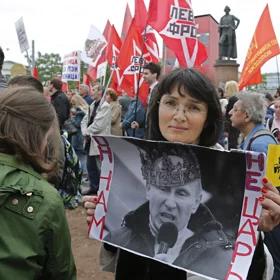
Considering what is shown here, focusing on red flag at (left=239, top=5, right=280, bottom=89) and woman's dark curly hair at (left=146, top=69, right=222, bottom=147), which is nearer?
woman's dark curly hair at (left=146, top=69, right=222, bottom=147)

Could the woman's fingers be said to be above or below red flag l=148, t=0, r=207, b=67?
below

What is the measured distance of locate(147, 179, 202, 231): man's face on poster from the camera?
1396 mm

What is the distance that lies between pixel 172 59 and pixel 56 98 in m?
4.69

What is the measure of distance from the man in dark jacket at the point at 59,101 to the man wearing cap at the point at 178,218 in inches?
200

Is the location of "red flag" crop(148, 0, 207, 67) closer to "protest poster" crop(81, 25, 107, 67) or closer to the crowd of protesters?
the crowd of protesters

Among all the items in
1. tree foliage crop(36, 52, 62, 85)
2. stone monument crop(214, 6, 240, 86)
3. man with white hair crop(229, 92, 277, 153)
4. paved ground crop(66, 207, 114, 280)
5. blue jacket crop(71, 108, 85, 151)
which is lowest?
paved ground crop(66, 207, 114, 280)

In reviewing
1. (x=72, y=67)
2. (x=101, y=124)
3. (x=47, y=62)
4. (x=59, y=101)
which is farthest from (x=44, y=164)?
(x=47, y=62)

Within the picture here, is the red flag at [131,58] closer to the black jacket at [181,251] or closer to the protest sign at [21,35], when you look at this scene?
the protest sign at [21,35]

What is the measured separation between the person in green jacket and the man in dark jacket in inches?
198

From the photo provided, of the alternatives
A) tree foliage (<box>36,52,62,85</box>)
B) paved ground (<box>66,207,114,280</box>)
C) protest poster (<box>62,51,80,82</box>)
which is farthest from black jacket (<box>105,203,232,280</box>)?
tree foliage (<box>36,52,62,85</box>)

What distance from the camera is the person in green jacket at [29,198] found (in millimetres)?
1268

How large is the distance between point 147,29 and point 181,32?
5.05 ft

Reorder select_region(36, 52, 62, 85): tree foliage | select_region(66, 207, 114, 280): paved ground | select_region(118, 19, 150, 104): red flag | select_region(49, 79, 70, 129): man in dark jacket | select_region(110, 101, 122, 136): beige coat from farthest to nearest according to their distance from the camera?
1. select_region(36, 52, 62, 85): tree foliage
2. select_region(118, 19, 150, 104): red flag
3. select_region(110, 101, 122, 136): beige coat
4. select_region(49, 79, 70, 129): man in dark jacket
5. select_region(66, 207, 114, 280): paved ground

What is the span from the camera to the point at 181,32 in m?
5.59
